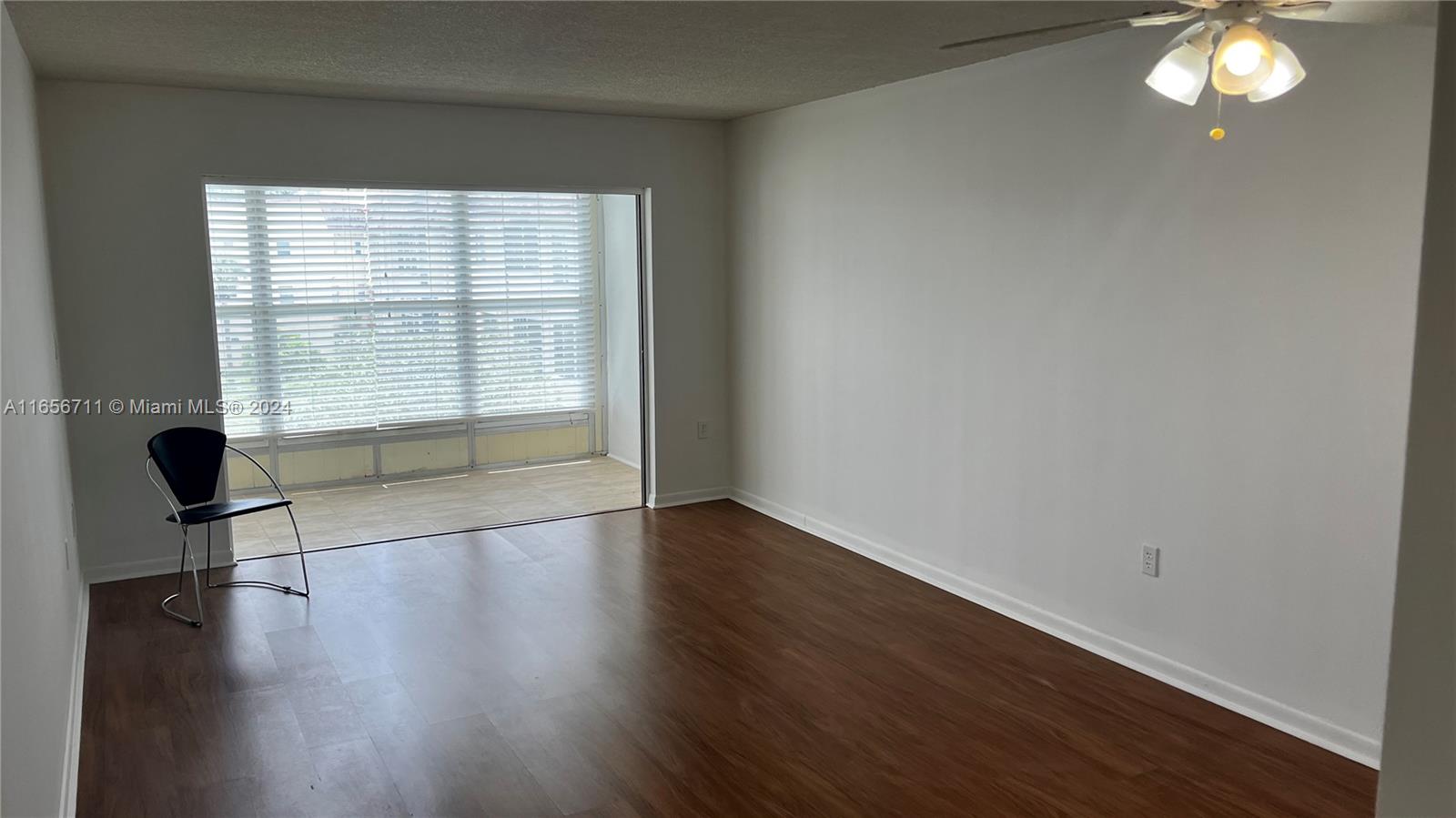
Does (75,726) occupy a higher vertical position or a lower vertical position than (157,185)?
lower

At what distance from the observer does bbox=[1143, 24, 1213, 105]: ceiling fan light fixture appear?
98.0 inches

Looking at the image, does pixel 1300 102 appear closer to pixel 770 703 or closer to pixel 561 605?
pixel 770 703

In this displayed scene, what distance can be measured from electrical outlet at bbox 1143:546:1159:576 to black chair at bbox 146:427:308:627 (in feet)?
11.8

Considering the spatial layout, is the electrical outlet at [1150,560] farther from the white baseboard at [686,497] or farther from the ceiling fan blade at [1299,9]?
the white baseboard at [686,497]

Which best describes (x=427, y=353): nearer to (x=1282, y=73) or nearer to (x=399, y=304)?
(x=399, y=304)

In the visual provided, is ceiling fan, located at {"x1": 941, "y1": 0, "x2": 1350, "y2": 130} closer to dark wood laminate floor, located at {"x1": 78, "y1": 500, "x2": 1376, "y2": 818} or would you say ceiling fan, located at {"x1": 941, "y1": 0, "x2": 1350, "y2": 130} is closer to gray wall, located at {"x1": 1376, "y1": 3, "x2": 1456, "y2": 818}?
gray wall, located at {"x1": 1376, "y1": 3, "x2": 1456, "y2": 818}

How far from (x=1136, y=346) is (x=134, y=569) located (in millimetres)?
4649

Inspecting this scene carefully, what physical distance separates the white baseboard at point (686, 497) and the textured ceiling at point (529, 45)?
243cm

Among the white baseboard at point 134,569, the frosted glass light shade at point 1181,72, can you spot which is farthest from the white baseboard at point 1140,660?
the white baseboard at point 134,569

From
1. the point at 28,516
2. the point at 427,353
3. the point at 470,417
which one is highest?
the point at 427,353

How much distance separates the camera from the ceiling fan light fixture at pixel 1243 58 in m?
2.31

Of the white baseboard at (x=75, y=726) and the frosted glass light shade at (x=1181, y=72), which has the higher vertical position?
the frosted glass light shade at (x=1181, y=72)

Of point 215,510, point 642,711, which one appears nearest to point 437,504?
point 215,510

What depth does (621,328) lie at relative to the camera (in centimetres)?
770
